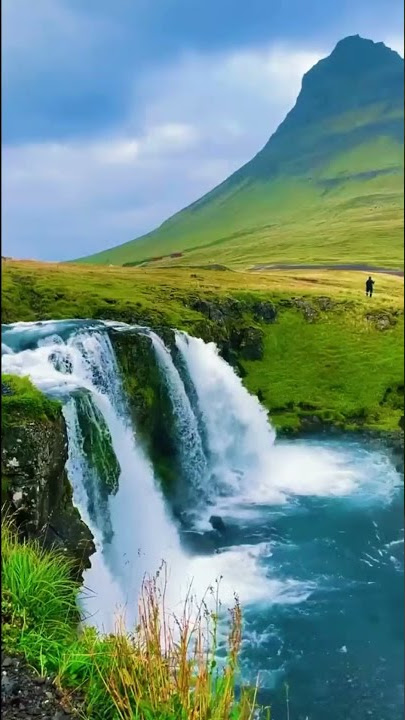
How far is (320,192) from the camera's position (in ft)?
307

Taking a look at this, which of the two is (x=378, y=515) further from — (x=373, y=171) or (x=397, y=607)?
(x=373, y=171)

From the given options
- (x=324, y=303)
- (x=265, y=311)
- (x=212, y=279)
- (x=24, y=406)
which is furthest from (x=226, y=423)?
(x=24, y=406)

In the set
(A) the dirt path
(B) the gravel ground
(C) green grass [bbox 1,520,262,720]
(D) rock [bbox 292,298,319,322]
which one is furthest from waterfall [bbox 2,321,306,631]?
(A) the dirt path

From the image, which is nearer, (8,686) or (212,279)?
(8,686)

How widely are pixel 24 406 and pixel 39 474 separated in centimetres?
134

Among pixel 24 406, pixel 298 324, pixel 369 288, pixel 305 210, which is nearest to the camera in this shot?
pixel 24 406

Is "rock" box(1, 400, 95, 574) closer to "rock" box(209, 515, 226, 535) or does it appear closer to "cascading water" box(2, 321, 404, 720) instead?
"cascading water" box(2, 321, 404, 720)

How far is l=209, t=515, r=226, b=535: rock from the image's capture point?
52.6ft

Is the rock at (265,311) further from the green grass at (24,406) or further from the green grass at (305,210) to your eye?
the green grass at (24,406)

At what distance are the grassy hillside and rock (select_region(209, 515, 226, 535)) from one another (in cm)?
647

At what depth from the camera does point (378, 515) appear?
696 inches

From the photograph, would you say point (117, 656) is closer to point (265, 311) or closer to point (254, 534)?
point (254, 534)

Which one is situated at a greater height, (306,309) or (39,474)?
(306,309)

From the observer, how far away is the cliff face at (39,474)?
29.5ft
